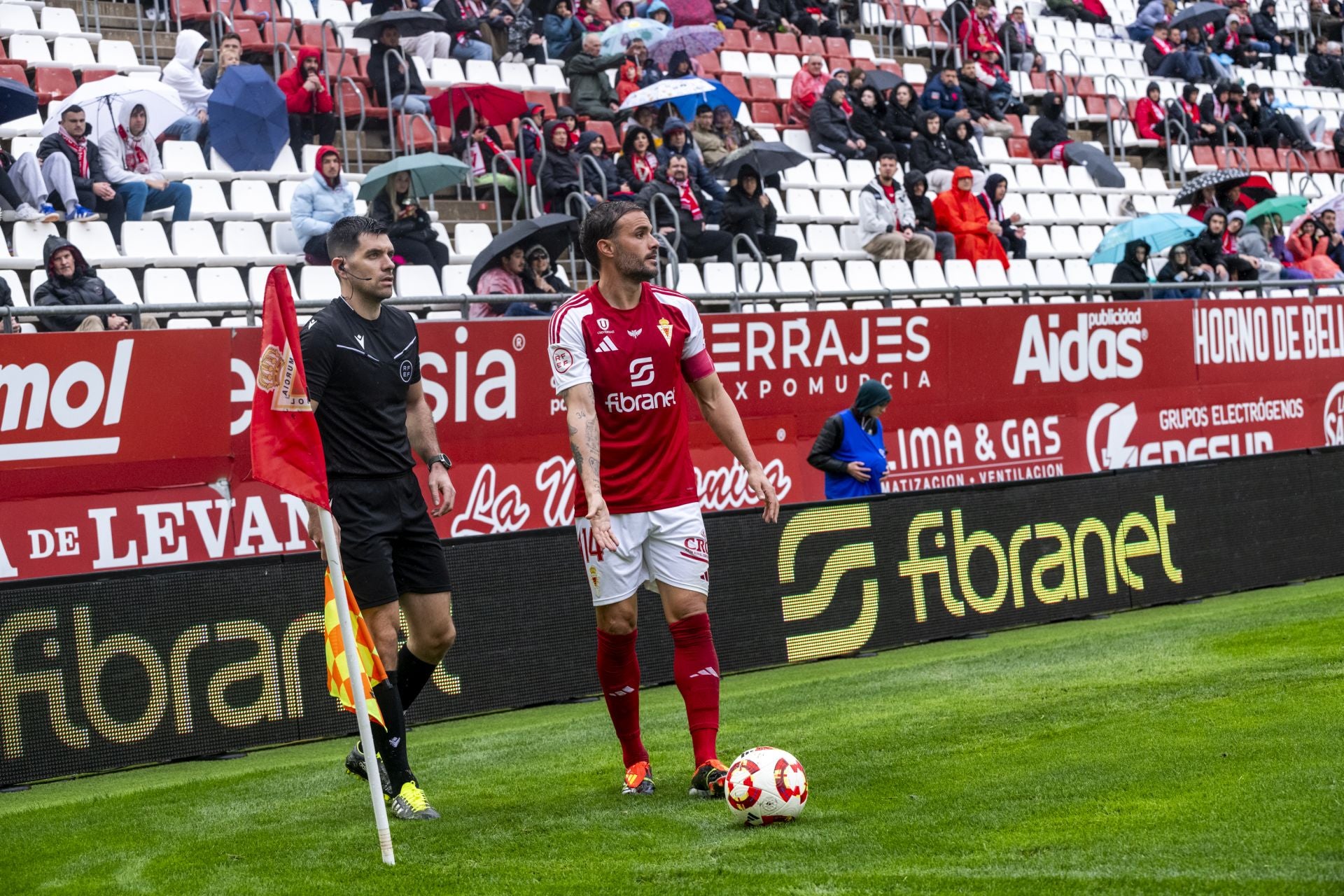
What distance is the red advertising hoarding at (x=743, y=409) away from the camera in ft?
39.9

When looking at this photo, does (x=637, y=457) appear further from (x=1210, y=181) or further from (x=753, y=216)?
(x=1210, y=181)

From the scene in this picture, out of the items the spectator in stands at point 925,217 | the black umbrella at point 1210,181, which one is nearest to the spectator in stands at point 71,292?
the spectator in stands at point 925,217

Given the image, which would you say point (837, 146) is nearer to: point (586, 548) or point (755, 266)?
point (755, 266)

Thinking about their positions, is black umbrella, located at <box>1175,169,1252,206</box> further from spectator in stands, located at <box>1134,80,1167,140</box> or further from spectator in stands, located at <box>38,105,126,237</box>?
spectator in stands, located at <box>38,105,126,237</box>

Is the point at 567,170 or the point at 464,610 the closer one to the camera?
the point at 464,610

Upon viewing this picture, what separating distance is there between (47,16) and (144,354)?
701 cm

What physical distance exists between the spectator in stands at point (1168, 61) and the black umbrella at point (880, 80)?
1005 centimetres

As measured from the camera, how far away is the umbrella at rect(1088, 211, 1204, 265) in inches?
846

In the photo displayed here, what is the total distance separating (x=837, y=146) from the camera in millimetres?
22484

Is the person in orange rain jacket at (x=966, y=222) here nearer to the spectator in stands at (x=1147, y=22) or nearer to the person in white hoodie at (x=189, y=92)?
the person in white hoodie at (x=189, y=92)

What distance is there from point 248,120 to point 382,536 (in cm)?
1109

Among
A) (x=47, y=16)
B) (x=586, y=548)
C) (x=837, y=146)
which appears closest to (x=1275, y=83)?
(x=837, y=146)

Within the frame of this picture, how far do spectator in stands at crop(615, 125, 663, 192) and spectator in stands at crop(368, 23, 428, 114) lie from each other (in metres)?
2.25

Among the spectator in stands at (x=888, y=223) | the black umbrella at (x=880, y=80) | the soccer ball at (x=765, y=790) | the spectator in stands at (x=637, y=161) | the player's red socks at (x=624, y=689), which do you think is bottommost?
the soccer ball at (x=765, y=790)
